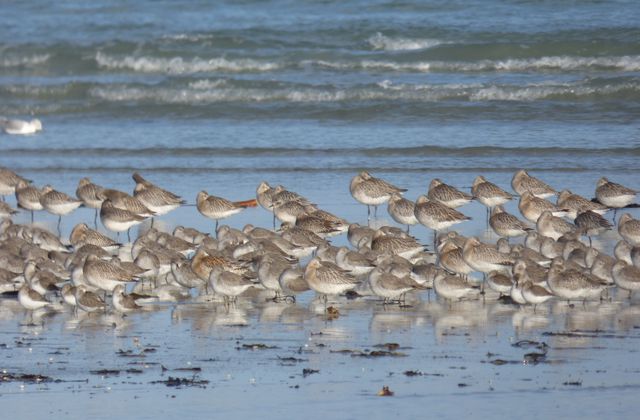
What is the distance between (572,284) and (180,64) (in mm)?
23559

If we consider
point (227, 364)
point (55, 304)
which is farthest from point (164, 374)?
point (55, 304)

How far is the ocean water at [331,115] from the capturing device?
11.4 metres

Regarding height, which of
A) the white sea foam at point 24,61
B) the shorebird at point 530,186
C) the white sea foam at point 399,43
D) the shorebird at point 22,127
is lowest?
the shorebird at point 530,186

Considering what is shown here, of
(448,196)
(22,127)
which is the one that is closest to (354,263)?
(448,196)

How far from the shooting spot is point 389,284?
43.1ft

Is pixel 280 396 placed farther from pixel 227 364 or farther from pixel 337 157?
pixel 337 157

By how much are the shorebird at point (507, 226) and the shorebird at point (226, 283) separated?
4130mm

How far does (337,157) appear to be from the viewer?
76.0 ft

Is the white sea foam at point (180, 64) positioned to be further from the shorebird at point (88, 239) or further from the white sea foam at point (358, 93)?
the shorebird at point (88, 239)

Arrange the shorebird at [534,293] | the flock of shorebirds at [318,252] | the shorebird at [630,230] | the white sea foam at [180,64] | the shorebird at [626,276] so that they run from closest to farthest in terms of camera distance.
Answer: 1. the shorebird at [534,293]
2. the shorebird at [626,276]
3. the flock of shorebirds at [318,252]
4. the shorebird at [630,230]
5. the white sea foam at [180,64]

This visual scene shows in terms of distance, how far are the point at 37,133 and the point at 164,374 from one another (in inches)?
698

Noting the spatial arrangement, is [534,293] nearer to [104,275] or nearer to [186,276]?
[186,276]

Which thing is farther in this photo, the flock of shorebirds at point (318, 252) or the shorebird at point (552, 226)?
the shorebird at point (552, 226)

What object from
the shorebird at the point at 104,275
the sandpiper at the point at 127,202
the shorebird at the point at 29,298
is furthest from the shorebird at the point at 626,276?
the sandpiper at the point at 127,202
